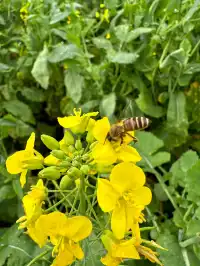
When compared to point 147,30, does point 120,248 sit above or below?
below

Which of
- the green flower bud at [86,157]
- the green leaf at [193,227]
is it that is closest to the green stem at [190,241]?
the green leaf at [193,227]

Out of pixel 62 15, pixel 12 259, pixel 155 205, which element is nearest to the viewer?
pixel 12 259

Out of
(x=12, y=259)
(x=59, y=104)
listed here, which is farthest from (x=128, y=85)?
(x=12, y=259)

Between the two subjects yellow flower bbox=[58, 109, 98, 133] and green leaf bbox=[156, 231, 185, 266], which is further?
green leaf bbox=[156, 231, 185, 266]

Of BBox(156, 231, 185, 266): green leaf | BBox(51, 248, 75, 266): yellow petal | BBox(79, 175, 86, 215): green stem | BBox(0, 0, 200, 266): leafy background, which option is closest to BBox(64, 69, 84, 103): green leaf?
BBox(0, 0, 200, 266): leafy background

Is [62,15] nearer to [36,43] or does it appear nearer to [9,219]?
[36,43]

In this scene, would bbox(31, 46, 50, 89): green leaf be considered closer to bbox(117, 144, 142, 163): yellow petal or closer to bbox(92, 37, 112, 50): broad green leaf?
bbox(92, 37, 112, 50): broad green leaf
